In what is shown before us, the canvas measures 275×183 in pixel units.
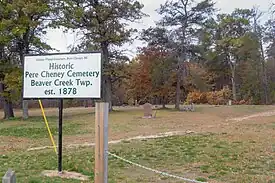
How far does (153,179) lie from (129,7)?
2561cm

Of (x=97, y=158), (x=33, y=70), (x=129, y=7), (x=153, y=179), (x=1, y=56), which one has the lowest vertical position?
(x=153, y=179)

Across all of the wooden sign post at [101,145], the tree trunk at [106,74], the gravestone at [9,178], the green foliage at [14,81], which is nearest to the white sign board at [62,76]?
the wooden sign post at [101,145]

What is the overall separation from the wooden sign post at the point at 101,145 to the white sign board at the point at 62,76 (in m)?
1.56

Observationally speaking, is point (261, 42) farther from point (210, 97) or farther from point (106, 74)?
point (106, 74)

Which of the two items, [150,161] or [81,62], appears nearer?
[81,62]

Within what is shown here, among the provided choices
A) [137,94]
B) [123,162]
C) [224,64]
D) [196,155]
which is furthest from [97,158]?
[224,64]

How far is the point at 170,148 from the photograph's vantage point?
10383 mm

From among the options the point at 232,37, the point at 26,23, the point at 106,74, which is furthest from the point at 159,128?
the point at 232,37

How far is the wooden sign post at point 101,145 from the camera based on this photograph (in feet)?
14.0

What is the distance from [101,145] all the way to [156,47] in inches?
1323

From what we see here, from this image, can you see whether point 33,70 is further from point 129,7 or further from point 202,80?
point 202,80

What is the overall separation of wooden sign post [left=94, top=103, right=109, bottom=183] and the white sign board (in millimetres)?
1562

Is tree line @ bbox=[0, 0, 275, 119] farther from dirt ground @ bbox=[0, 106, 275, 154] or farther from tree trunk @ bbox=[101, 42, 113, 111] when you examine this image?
dirt ground @ bbox=[0, 106, 275, 154]

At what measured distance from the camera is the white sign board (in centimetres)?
618
